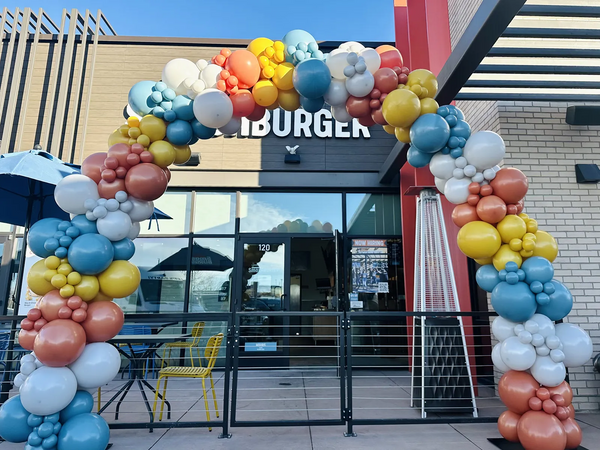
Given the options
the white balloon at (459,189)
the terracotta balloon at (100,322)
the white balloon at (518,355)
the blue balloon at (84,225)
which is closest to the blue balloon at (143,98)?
the blue balloon at (84,225)

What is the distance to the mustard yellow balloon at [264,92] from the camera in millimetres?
3246

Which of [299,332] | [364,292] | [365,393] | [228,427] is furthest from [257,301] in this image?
[228,427]

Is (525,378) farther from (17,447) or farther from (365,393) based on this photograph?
(17,447)

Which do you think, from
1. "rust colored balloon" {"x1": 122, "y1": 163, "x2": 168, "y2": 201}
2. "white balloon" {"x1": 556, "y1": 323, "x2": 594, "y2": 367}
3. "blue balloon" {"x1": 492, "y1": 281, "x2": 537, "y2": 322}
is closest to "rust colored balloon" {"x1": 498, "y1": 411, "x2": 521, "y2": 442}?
"white balloon" {"x1": 556, "y1": 323, "x2": 594, "y2": 367}

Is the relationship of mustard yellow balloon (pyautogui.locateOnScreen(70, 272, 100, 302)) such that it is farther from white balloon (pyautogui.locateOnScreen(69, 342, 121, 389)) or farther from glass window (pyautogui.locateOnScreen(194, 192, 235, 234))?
glass window (pyautogui.locateOnScreen(194, 192, 235, 234))

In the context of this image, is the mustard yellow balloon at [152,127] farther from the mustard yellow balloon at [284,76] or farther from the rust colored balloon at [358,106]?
the rust colored balloon at [358,106]

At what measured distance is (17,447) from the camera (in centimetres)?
316

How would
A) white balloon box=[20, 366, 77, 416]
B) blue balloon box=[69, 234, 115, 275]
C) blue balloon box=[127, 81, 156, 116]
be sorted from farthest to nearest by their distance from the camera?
1. blue balloon box=[127, 81, 156, 116]
2. blue balloon box=[69, 234, 115, 275]
3. white balloon box=[20, 366, 77, 416]

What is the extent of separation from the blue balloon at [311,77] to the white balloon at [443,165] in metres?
1.11

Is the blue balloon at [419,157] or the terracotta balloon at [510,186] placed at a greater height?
the blue balloon at [419,157]

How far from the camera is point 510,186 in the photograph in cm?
292

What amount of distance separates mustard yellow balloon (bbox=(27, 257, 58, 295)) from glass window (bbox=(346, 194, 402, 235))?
4.97 metres

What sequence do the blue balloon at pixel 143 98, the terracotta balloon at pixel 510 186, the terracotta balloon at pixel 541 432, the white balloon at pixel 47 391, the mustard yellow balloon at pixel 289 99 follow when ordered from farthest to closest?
the mustard yellow balloon at pixel 289 99
the blue balloon at pixel 143 98
the terracotta balloon at pixel 510 186
the terracotta balloon at pixel 541 432
the white balloon at pixel 47 391

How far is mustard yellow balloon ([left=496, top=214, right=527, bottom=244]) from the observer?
2.87 m
